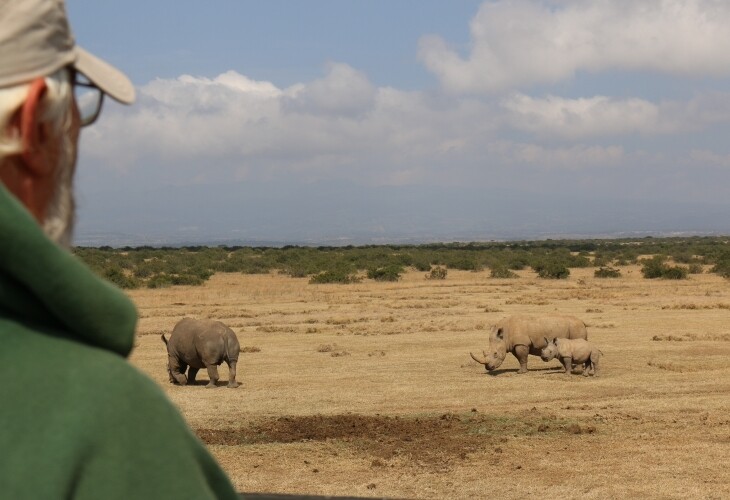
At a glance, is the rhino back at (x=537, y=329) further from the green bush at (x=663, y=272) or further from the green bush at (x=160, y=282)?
the green bush at (x=160, y=282)

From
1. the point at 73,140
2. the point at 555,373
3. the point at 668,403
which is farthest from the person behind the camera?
the point at 555,373

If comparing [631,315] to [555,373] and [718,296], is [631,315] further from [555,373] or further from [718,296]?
[555,373]

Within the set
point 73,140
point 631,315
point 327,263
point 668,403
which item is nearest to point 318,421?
point 668,403

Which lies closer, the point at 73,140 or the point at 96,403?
the point at 96,403

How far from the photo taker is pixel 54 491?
37.4 inches

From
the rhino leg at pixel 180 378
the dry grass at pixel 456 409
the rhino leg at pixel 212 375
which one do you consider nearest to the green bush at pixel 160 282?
the dry grass at pixel 456 409

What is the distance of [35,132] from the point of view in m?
1.17

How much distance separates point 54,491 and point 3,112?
0.47 metres

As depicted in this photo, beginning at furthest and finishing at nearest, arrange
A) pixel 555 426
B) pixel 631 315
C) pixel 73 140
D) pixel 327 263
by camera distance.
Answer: pixel 327 263, pixel 631 315, pixel 555 426, pixel 73 140

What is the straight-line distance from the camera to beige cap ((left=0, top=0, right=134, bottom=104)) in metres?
1.14

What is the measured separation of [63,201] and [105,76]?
184mm

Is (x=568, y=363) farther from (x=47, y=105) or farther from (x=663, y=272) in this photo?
(x=663, y=272)

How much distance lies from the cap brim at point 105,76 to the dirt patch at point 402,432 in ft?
34.7

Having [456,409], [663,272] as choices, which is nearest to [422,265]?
[663,272]
